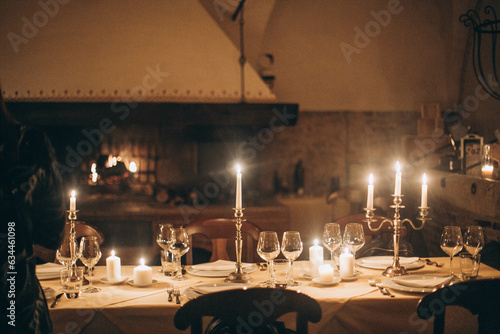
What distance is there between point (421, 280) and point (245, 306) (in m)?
1.07

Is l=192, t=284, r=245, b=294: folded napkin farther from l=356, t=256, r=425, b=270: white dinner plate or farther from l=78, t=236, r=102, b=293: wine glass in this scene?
l=356, t=256, r=425, b=270: white dinner plate

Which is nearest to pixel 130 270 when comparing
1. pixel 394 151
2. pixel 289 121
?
pixel 289 121

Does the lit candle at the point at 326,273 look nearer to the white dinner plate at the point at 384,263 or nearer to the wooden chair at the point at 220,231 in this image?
the white dinner plate at the point at 384,263

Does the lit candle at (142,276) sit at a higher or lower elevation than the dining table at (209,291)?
higher

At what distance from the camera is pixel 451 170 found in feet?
14.6

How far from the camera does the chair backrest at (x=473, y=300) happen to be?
162 centimetres

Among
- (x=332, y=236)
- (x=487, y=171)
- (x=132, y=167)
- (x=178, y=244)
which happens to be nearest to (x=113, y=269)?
(x=178, y=244)

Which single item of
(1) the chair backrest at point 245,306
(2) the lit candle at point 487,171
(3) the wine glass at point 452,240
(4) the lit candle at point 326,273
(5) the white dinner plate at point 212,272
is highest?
(2) the lit candle at point 487,171

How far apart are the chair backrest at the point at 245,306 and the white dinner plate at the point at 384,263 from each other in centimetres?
110

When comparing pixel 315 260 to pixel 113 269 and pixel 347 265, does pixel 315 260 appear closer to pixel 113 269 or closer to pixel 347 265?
pixel 347 265

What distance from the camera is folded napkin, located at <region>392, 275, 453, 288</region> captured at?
218 centimetres

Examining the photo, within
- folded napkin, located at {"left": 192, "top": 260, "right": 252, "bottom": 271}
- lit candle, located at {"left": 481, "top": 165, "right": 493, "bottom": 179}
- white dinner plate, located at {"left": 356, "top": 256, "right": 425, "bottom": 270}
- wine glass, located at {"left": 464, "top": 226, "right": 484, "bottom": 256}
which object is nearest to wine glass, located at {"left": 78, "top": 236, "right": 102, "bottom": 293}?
folded napkin, located at {"left": 192, "top": 260, "right": 252, "bottom": 271}

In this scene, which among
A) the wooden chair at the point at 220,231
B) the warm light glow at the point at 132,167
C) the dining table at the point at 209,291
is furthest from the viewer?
the warm light glow at the point at 132,167

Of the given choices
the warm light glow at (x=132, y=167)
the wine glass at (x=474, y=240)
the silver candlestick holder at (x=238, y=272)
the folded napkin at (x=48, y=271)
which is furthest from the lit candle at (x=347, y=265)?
the warm light glow at (x=132, y=167)
